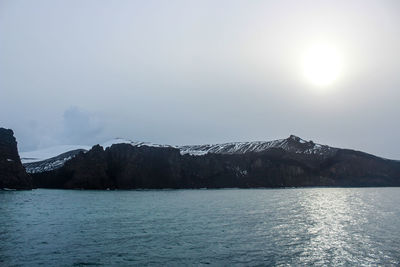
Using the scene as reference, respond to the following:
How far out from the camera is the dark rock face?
162500 millimetres

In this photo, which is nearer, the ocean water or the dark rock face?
the ocean water

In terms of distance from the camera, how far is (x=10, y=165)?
537 feet

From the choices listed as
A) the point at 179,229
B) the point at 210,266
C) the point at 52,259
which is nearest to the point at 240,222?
the point at 179,229

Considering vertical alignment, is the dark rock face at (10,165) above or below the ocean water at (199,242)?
above

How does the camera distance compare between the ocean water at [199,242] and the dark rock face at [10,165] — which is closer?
the ocean water at [199,242]

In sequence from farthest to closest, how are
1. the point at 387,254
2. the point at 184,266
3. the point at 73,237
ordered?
the point at 73,237, the point at 387,254, the point at 184,266

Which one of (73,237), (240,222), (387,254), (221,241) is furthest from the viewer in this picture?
(240,222)

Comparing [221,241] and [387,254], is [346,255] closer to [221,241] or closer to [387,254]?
[387,254]

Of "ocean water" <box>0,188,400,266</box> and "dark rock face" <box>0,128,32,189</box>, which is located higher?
"dark rock face" <box>0,128,32,189</box>

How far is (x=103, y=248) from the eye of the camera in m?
33.2

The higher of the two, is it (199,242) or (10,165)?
(10,165)

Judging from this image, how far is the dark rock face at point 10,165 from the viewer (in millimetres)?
162500

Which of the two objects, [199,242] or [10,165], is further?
[10,165]

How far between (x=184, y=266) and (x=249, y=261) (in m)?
5.32
